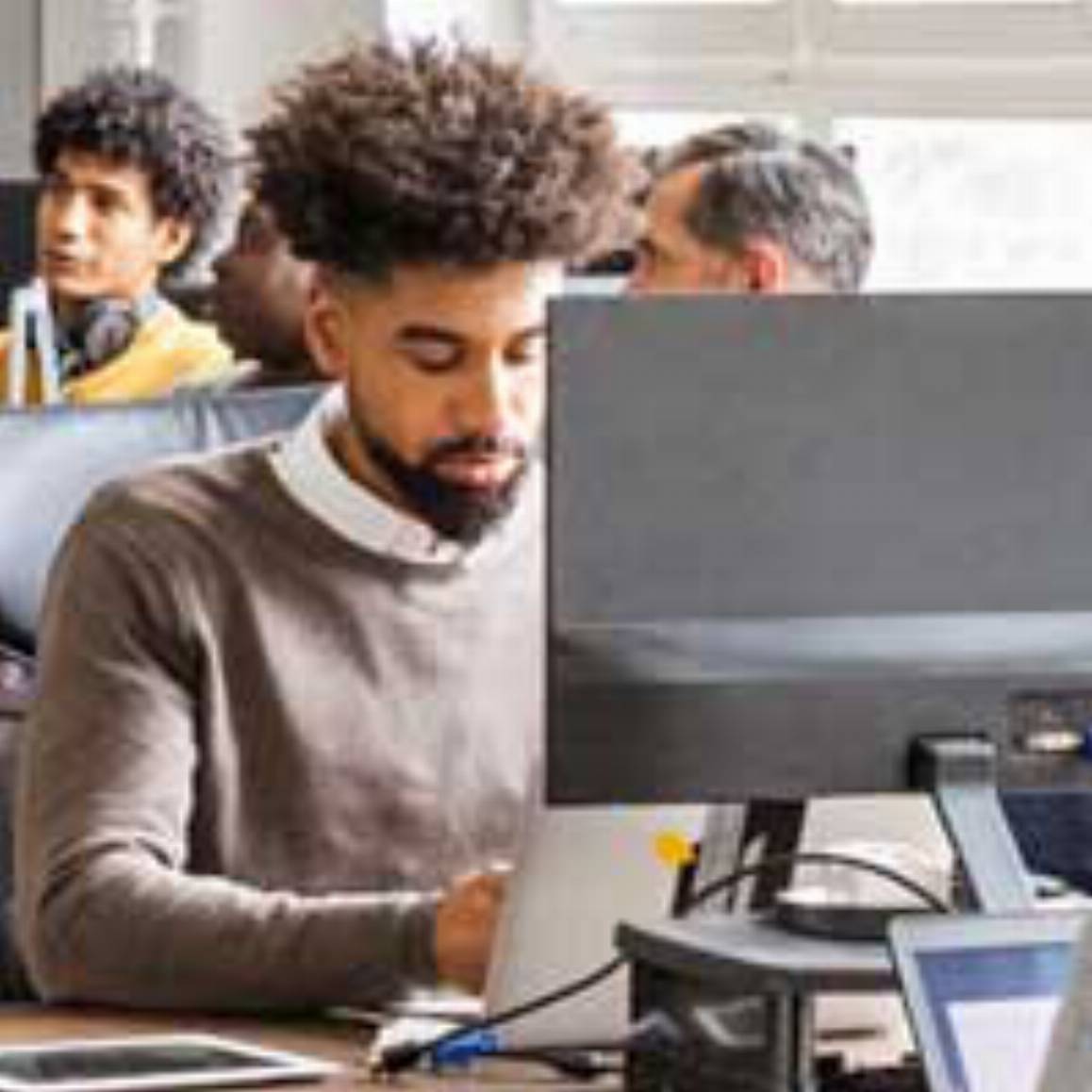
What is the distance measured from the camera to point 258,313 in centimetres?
446

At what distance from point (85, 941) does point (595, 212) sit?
0.62 m

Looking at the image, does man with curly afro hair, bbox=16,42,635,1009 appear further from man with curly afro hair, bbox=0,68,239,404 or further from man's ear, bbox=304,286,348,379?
man with curly afro hair, bbox=0,68,239,404

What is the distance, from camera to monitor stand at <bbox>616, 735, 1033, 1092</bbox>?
1.84 metres

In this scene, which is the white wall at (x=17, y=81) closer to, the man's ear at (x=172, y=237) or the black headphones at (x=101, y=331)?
the man's ear at (x=172, y=237)

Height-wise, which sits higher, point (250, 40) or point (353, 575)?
point (250, 40)

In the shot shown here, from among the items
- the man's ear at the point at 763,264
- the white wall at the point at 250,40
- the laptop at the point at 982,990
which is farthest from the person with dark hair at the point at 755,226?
Answer: the white wall at the point at 250,40

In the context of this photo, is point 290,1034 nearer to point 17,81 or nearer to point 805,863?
point 805,863

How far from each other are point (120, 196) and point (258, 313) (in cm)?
84

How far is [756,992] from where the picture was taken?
6.07 feet

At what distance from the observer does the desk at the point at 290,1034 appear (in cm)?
208

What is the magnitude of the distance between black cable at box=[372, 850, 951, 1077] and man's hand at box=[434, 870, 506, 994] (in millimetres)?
52

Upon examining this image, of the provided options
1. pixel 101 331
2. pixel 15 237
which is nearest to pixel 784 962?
pixel 101 331

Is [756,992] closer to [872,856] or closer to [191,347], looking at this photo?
[872,856]

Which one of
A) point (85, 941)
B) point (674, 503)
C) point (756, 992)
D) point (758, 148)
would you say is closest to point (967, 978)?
point (756, 992)
